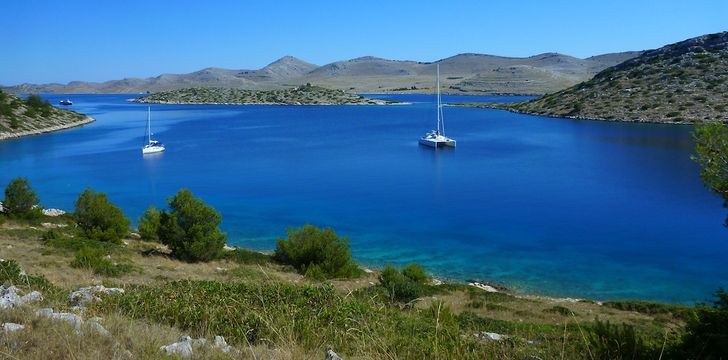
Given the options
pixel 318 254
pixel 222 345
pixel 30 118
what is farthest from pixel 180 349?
pixel 30 118

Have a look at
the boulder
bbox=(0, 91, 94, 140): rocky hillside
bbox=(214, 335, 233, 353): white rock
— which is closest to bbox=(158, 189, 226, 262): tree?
the boulder

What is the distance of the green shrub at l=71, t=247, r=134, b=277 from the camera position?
11.0m

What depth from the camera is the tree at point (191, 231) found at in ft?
50.2

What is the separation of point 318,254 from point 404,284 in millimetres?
4510


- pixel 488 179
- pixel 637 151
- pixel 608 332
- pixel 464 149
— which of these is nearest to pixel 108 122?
pixel 464 149

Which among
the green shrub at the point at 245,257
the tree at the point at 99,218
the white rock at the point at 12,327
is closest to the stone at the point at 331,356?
the white rock at the point at 12,327

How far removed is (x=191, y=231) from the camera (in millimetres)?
15406

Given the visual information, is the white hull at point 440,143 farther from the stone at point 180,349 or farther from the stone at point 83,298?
the stone at point 180,349

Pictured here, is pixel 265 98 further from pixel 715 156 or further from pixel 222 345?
pixel 222 345

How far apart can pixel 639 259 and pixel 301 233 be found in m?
11.6

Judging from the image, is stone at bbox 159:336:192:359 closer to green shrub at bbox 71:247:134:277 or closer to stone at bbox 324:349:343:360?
stone at bbox 324:349:343:360

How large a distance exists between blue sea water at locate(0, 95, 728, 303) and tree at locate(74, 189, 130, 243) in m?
4.30

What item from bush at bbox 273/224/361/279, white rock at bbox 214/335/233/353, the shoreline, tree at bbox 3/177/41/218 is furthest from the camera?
the shoreline

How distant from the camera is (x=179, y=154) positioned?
46438 millimetres
